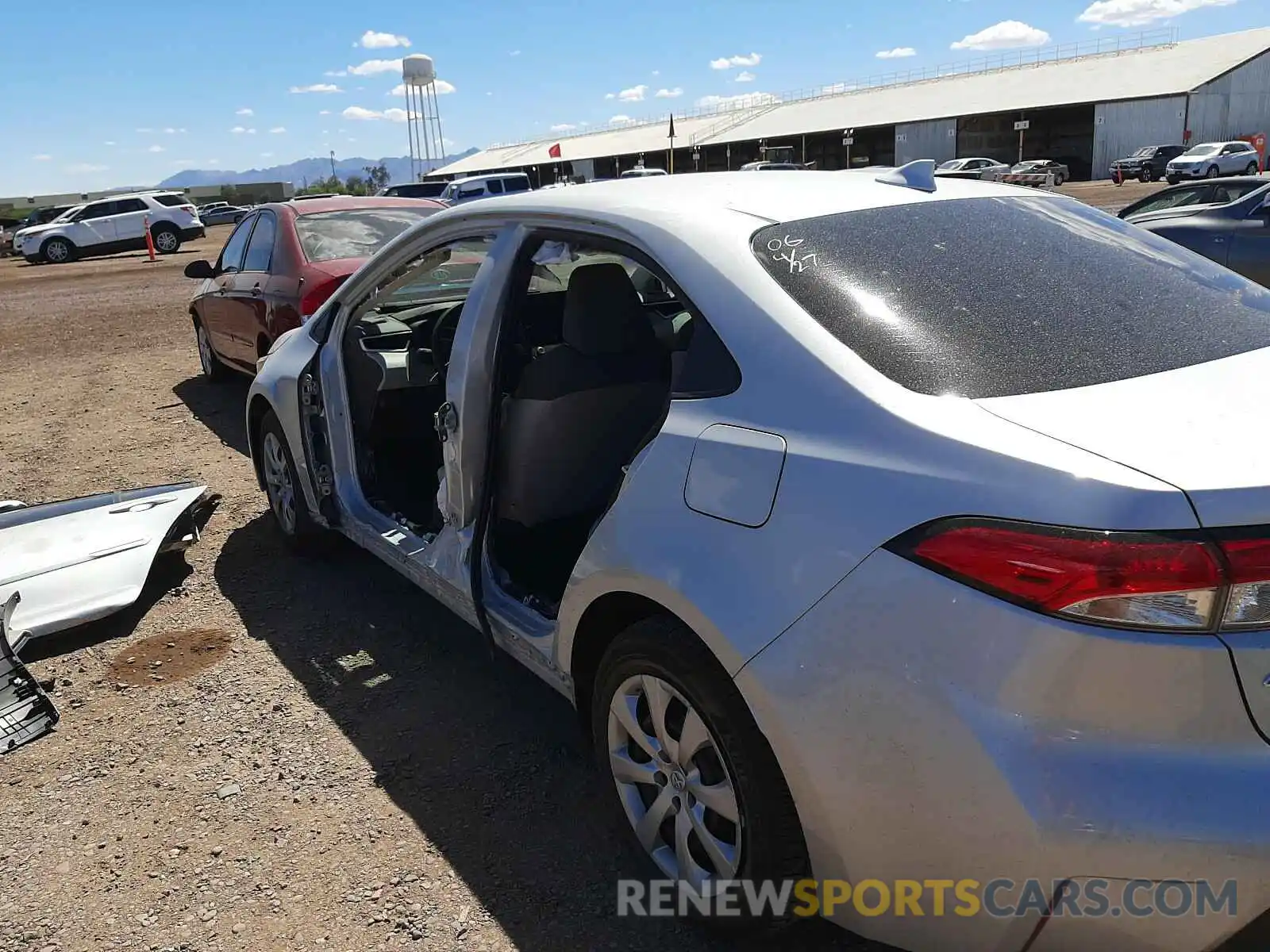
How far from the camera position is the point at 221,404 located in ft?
27.5

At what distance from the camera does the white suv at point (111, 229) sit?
105 ft

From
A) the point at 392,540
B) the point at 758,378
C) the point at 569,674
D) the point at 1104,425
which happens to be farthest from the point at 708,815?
the point at 392,540

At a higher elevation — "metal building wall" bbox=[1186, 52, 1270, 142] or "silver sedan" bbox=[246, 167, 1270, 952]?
"metal building wall" bbox=[1186, 52, 1270, 142]

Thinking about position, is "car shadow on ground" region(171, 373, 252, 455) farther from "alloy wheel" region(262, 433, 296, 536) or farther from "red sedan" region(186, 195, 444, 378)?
"alloy wheel" region(262, 433, 296, 536)

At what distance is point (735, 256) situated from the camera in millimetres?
2191

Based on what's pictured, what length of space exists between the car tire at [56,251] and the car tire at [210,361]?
27.8m

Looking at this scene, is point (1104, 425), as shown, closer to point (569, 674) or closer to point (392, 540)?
point (569, 674)

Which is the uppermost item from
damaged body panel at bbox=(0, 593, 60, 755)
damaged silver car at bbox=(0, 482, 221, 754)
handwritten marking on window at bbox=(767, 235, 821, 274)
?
handwritten marking on window at bbox=(767, 235, 821, 274)

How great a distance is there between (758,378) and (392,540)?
2.07 meters

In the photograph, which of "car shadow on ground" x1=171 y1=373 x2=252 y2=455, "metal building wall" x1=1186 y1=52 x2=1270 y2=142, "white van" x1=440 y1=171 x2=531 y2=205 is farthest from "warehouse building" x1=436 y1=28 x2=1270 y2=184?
"car shadow on ground" x1=171 y1=373 x2=252 y2=455

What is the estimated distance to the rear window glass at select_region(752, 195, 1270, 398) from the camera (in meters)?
1.89

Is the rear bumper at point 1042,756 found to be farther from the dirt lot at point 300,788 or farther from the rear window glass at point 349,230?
the rear window glass at point 349,230

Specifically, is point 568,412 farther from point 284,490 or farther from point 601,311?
point 284,490

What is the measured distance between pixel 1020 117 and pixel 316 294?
56.3 m
